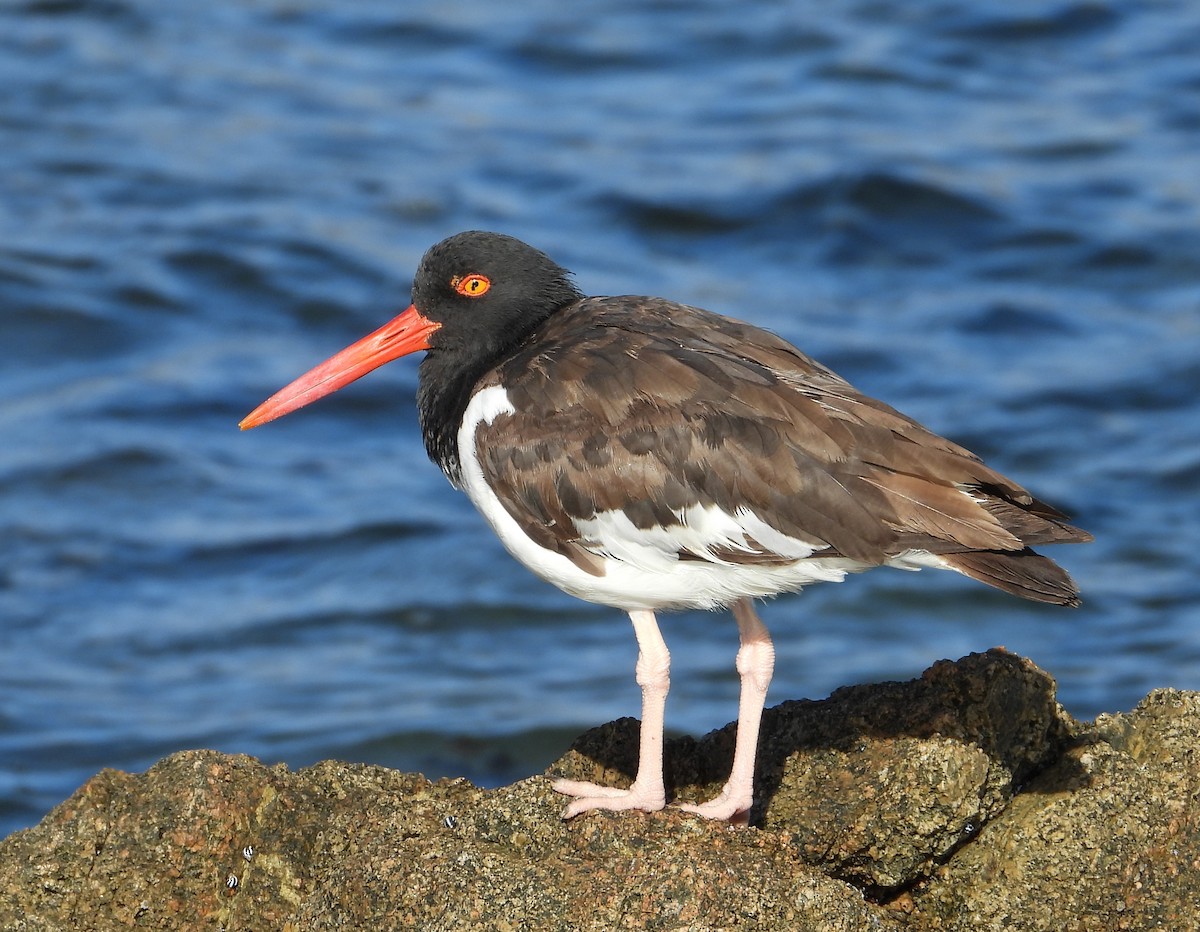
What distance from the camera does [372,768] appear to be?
491 cm

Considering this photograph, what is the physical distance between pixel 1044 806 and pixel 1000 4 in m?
15.6

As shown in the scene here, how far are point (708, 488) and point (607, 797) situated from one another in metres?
1.00

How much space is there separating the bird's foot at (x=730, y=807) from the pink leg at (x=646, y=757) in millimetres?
121

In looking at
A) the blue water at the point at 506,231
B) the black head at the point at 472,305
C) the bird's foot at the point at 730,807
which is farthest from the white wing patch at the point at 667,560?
Result: the blue water at the point at 506,231

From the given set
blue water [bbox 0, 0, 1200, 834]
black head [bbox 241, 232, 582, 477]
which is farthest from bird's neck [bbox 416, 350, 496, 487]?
blue water [bbox 0, 0, 1200, 834]

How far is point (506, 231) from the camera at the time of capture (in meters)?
14.3

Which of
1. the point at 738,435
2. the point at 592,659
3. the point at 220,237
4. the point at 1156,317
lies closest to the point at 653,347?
the point at 738,435

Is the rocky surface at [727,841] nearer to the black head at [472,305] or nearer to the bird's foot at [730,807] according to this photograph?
the bird's foot at [730,807]

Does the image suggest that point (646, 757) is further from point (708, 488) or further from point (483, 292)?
point (483, 292)

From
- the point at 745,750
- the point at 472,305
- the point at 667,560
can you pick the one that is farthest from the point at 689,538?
the point at 472,305

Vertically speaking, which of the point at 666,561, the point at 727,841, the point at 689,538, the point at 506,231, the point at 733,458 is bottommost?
the point at 506,231

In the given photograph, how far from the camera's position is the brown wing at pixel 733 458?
484cm

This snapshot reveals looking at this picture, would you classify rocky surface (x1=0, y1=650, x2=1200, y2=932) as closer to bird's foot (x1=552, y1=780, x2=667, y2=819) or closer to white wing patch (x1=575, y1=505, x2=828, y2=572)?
bird's foot (x1=552, y1=780, x2=667, y2=819)

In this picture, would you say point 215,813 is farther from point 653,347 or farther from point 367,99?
point 367,99
